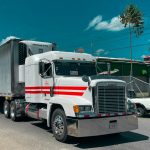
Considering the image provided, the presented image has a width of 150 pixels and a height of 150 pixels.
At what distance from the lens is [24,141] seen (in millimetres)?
9586

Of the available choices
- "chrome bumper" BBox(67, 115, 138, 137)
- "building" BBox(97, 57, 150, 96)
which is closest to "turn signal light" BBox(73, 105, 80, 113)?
"chrome bumper" BBox(67, 115, 138, 137)

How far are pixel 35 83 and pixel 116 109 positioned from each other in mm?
3851

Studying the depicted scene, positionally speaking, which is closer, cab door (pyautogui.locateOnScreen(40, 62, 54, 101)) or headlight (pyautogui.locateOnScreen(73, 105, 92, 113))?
headlight (pyautogui.locateOnScreen(73, 105, 92, 113))

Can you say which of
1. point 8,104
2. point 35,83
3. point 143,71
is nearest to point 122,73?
point 143,71

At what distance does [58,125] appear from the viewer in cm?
956

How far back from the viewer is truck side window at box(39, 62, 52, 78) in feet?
35.2

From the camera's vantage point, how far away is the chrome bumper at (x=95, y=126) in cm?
854

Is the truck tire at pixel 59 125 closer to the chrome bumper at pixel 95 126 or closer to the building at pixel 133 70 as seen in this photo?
the chrome bumper at pixel 95 126

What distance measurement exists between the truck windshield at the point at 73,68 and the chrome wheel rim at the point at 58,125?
1.66 m

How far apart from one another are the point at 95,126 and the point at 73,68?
9.12 ft

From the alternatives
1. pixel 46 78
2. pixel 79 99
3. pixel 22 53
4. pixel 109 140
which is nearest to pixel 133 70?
pixel 22 53

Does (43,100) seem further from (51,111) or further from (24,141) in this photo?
(24,141)

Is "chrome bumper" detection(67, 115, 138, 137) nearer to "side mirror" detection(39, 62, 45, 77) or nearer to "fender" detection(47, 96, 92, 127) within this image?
"fender" detection(47, 96, 92, 127)

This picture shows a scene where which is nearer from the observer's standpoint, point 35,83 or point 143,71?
point 35,83
